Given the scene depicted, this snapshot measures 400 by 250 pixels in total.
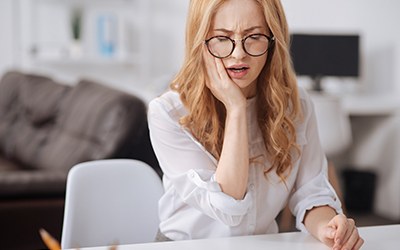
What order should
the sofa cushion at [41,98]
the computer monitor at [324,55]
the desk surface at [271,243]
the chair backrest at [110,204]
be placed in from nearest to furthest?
the desk surface at [271,243]
the chair backrest at [110,204]
the sofa cushion at [41,98]
the computer monitor at [324,55]

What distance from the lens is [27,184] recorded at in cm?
279

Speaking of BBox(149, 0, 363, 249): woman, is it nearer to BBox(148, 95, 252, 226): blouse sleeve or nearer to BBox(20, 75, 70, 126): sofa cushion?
BBox(148, 95, 252, 226): blouse sleeve

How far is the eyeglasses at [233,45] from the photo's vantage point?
150 cm

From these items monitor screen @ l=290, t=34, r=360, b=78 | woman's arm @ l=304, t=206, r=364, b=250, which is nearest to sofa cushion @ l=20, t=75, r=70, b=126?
monitor screen @ l=290, t=34, r=360, b=78

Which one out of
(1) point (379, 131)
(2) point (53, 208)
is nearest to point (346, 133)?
(1) point (379, 131)

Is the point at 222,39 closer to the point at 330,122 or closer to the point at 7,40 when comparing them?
the point at 330,122

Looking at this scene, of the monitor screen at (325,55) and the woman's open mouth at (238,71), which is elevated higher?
the woman's open mouth at (238,71)

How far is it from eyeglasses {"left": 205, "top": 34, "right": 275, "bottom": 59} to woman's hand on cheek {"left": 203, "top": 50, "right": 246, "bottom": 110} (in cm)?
3

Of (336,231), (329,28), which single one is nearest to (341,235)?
(336,231)

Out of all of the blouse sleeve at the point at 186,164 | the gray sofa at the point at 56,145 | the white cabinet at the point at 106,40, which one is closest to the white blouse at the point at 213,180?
the blouse sleeve at the point at 186,164

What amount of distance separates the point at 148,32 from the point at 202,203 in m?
4.25

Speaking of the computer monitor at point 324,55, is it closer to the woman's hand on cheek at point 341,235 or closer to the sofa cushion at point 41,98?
the sofa cushion at point 41,98

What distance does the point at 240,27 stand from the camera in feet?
4.90

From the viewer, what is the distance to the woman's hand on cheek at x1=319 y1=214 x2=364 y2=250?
139cm
